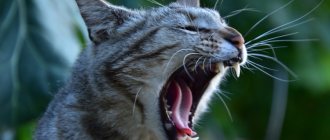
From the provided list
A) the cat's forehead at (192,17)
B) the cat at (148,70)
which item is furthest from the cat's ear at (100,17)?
the cat's forehead at (192,17)

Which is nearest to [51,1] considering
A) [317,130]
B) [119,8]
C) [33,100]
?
[33,100]

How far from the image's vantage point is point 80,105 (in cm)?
491

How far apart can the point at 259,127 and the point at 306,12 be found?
117 centimetres

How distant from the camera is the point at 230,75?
668 centimetres

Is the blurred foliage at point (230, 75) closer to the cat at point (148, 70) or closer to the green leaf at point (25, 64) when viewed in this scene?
the green leaf at point (25, 64)

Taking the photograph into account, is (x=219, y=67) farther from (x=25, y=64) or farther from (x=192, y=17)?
(x=25, y=64)

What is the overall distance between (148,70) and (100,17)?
0.30 meters

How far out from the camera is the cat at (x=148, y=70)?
4.68 metres

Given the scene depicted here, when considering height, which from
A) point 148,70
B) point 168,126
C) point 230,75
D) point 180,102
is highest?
point 148,70

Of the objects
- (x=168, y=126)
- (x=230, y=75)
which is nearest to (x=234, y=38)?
(x=168, y=126)

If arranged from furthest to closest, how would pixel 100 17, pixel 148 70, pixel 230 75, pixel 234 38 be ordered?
pixel 230 75, pixel 100 17, pixel 148 70, pixel 234 38

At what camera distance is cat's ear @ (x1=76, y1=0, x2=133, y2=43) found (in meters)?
4.82

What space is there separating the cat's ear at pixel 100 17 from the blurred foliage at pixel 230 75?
2.86 ft

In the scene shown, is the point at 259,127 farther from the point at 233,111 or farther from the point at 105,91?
the point at 105,91
